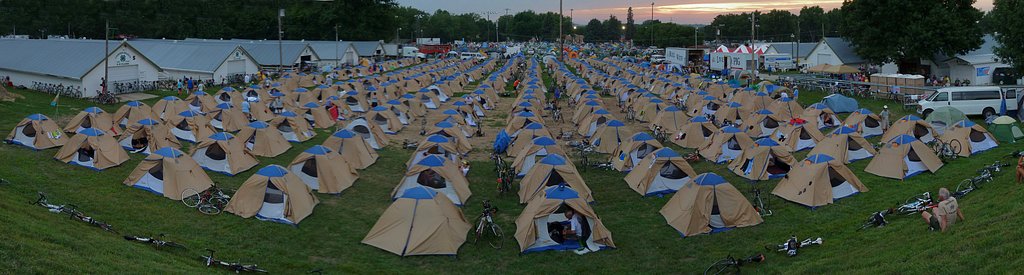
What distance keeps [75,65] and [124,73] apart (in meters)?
2.61

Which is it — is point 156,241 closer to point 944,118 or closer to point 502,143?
point 502,143

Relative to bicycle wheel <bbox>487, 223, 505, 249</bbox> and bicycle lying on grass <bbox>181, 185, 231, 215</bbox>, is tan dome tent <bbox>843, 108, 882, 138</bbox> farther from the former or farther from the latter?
bicycle lying on grass <bbox>181, 185, 231, 215</bbox>

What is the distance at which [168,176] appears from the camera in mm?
17344

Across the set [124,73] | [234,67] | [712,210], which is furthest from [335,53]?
[712,210]

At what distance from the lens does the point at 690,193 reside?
50.7 feet

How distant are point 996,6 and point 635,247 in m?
25.1

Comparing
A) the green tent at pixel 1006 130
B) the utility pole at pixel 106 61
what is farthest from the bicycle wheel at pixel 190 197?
the green tent at pixel 1006 130

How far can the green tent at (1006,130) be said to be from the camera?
22.1 metres

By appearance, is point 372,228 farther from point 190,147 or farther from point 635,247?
point 190,147

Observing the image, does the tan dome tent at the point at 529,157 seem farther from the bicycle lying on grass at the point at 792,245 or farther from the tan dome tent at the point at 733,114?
the tan dome tent at the point at 733,114

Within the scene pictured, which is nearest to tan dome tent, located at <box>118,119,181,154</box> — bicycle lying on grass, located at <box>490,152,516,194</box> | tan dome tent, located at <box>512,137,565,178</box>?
bicycle lying on grass, located at <box>490,152,516,194</box>

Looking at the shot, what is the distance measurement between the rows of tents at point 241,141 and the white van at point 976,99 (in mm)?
17605

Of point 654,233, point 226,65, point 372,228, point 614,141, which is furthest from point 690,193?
point 226,65

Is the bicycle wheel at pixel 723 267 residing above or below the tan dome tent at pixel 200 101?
below
